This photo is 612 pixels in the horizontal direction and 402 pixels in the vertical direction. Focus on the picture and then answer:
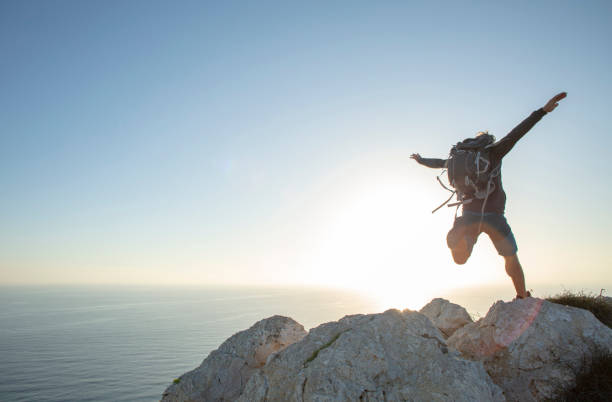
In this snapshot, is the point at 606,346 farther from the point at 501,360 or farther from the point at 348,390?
the point at 348,390

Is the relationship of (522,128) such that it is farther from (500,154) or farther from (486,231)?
(486,231)

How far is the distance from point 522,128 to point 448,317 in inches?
182

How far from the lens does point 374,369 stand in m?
4.66

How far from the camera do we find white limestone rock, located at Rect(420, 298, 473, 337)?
25.8 ft

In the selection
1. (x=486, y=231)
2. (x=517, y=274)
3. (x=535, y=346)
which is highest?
(x=486, y=231)

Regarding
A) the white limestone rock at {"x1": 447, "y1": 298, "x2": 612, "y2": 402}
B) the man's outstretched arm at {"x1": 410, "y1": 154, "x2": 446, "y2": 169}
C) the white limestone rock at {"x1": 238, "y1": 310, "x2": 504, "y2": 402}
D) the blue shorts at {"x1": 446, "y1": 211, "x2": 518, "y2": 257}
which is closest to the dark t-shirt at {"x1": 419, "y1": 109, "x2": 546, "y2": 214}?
the blue shorts at {"x1": 446, "y1": 211, "x2": 518, "y2": 257}

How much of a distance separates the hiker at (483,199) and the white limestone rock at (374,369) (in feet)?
7.63

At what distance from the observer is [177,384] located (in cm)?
633

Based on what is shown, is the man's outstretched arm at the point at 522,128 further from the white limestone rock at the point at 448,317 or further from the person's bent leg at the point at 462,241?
the white limestone rock at the point at 448,317

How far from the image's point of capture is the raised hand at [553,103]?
613 centimetres

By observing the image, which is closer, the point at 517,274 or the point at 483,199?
the point at 517,274

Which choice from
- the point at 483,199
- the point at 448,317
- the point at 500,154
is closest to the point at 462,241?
the point at 483,199

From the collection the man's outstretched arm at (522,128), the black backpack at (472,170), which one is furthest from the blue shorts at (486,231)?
the man's outstretched arm at (522,128)

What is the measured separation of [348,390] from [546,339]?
3887mm
